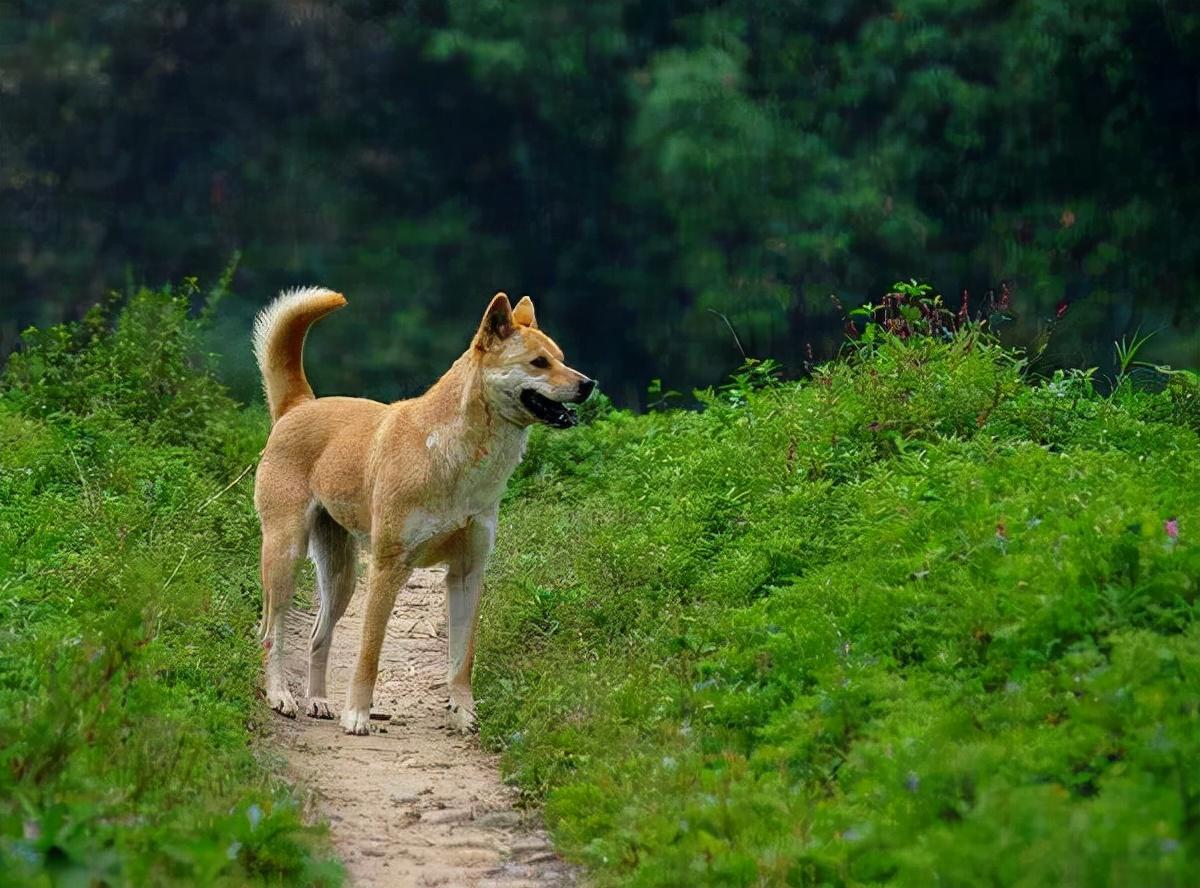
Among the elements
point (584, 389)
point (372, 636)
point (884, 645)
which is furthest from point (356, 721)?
point (884, 645)

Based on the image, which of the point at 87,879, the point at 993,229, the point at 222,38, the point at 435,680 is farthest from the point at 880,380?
the point at 222,38

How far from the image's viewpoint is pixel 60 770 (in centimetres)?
459

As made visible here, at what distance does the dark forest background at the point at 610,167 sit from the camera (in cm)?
1644

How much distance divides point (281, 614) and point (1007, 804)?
420cm

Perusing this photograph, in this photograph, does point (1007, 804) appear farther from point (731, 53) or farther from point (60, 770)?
point (731, 53)

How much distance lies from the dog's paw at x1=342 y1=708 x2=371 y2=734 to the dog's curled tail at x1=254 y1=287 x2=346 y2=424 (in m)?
1.70

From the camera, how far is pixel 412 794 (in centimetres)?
614

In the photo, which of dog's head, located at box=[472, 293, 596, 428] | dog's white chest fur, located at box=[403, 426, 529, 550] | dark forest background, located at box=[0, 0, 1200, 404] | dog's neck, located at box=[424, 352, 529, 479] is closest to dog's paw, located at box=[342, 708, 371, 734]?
dog's white chest fur, located at box=[403, 426, 529, 550]

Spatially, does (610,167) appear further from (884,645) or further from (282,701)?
(884,645)

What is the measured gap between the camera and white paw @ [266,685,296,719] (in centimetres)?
725

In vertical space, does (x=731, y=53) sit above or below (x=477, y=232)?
above

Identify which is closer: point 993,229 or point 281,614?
point 281,614

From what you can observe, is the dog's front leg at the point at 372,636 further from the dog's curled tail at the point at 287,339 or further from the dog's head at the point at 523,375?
the dog's curled tail at the point at 287,339

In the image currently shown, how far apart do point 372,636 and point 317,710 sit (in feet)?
1.79
